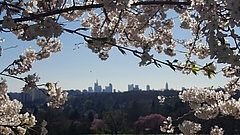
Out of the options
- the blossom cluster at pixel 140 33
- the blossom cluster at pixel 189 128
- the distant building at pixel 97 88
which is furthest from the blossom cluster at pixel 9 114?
the distant building at pixel 97 88

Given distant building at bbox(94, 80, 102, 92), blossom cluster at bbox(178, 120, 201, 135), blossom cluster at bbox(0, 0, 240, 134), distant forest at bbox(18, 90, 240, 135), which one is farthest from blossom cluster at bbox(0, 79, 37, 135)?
distant building at bbox(94, 80, 102, 92)

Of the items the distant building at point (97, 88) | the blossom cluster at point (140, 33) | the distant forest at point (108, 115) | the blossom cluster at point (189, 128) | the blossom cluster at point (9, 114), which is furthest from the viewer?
the distant building at point (97, 88)

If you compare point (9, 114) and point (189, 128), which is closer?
point (9, 114)

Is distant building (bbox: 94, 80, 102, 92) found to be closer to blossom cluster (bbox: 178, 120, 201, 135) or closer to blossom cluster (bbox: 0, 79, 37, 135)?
blossom cluster (bbox: 178, 120, 201, 135)

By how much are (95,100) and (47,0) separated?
8384 cm

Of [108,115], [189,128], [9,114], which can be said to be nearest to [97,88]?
[108,115]

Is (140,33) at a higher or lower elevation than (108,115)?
higher

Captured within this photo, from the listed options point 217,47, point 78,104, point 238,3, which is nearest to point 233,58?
point 217,47

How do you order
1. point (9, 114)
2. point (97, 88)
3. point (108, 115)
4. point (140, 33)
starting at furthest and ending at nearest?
point (97, 88) < point (108, 115) < point (140, 33) < point (9, 114)

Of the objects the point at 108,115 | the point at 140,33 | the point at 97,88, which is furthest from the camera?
the point at 97,88

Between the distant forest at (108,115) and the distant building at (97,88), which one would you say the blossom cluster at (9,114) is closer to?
the distant forest at (108,115)

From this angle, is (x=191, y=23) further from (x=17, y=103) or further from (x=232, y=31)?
(x=232, y=31)

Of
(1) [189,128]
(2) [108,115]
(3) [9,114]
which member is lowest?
(2) [108,115]

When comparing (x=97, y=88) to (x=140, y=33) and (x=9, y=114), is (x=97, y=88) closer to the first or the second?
(x=140, y=33)
